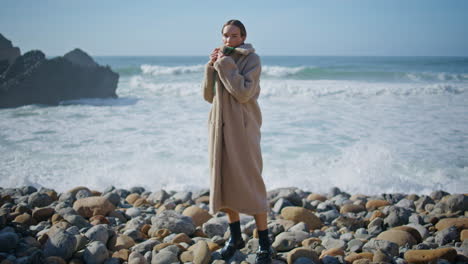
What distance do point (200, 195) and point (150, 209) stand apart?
0.91 meters

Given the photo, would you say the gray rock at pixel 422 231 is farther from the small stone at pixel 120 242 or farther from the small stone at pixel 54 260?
the small stone at pixel 54 260

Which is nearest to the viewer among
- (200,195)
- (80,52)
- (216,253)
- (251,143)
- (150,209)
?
(251,143)

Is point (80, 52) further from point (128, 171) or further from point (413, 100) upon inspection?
point (413, 100)

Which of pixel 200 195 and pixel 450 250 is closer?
pixel 450 250

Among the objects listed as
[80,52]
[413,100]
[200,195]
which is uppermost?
[80,52]

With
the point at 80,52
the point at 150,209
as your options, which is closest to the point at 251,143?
the point at 150,209

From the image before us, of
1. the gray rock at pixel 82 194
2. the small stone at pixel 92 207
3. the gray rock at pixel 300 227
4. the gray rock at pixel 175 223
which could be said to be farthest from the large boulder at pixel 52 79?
the gray rock at pixel 300 227

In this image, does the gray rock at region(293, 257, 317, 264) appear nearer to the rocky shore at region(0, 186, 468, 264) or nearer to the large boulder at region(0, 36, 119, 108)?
the rocky shore at region(0, 186, 468, 264)

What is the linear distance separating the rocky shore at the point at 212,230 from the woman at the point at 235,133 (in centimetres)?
58

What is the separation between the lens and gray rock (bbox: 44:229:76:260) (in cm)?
312

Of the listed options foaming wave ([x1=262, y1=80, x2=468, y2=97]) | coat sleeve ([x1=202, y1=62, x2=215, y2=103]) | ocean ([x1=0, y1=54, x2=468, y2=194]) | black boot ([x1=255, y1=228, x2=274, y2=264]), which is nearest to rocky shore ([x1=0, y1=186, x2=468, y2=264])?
black boot ([x1=255, y1=228, x2=274, y2=264])

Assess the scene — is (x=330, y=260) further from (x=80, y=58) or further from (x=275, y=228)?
(x=80, y=58)

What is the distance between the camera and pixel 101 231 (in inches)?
139

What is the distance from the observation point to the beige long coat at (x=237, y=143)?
286cm
